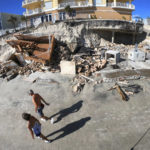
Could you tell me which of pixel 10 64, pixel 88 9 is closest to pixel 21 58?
pixel 10 64

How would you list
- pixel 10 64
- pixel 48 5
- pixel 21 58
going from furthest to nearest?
pixel 48 5 → pixel 21 58 → pixel 10 64

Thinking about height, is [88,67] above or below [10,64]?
below

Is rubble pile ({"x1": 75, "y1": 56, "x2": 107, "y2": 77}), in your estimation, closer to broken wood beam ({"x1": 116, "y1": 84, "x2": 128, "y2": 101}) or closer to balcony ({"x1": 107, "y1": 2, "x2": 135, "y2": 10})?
broken wood beam ({"x1": 116, "y1": 84, "x2": 128, "y2": 101})

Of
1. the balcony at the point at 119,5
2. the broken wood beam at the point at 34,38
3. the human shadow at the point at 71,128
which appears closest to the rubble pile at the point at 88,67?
the human shadow at the point at 71,128

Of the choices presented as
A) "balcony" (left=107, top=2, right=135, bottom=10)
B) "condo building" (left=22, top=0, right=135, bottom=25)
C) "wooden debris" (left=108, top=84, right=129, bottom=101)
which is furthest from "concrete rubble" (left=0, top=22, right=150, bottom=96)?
"balcony" (left=107, top=2, right=135, bottom=10)

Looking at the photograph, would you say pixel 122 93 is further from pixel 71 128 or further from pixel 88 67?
pixel 88 67

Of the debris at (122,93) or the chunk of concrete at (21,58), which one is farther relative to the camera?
the chunk of concrete at (21,58)

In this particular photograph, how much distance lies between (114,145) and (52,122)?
2.91 meters

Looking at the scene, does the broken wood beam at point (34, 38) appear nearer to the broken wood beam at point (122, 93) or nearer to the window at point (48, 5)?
the broken wood beam at point (122, 93)

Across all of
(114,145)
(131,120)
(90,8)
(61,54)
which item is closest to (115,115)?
(131,120)

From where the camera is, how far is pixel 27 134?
5430 mm

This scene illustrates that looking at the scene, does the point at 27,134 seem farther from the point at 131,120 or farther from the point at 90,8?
the point at 90,8

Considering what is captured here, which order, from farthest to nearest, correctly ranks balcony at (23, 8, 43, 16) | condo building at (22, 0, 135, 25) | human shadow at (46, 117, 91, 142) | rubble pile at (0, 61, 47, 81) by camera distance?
balcony at (23, 8, 43, 16)
condo building at (22, 0, 135, 25)
rubble pile at (0, 61, 47, 81)
human shadow at (46, 117, 91, 142)

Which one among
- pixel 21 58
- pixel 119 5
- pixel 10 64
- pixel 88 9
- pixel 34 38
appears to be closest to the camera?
pixel 10 64
